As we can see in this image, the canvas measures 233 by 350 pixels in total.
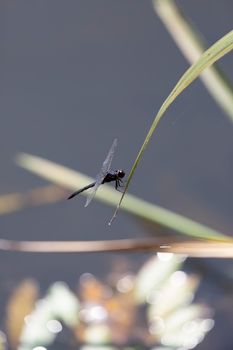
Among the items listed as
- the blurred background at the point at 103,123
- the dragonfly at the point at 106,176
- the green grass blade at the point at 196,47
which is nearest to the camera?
the dragonfly at the point at 106,176

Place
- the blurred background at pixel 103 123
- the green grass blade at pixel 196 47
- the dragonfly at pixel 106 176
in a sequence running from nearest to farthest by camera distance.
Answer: the dragonfly at pixel 106 176 → the green grass blade at pixel 196 47 → the blurred background at pixel 103 123

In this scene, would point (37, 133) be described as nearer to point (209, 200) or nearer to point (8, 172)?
point (8, 172)

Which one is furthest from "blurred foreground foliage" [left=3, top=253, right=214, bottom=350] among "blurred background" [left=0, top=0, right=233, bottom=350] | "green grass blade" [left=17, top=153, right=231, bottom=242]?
"green grass blade" [left=17, top=153, right=231, bottom=242]

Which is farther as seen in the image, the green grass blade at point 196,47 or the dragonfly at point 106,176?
the green grass blade at point 196,47

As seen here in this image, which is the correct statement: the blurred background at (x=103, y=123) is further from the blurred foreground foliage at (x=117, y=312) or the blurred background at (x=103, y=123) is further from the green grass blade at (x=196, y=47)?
the green grass blade at (x=196, y=47)

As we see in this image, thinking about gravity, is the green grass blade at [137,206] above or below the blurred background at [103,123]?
below

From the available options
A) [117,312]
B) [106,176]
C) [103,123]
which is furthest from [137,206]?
[103,123]

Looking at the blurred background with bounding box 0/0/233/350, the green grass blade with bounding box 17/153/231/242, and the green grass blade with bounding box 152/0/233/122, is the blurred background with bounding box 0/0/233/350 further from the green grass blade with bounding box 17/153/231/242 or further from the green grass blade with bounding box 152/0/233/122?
the green grass blade with bounding box 152/0/233/122

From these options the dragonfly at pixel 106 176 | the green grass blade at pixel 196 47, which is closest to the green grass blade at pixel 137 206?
the dragonfly at pixel 106 176
